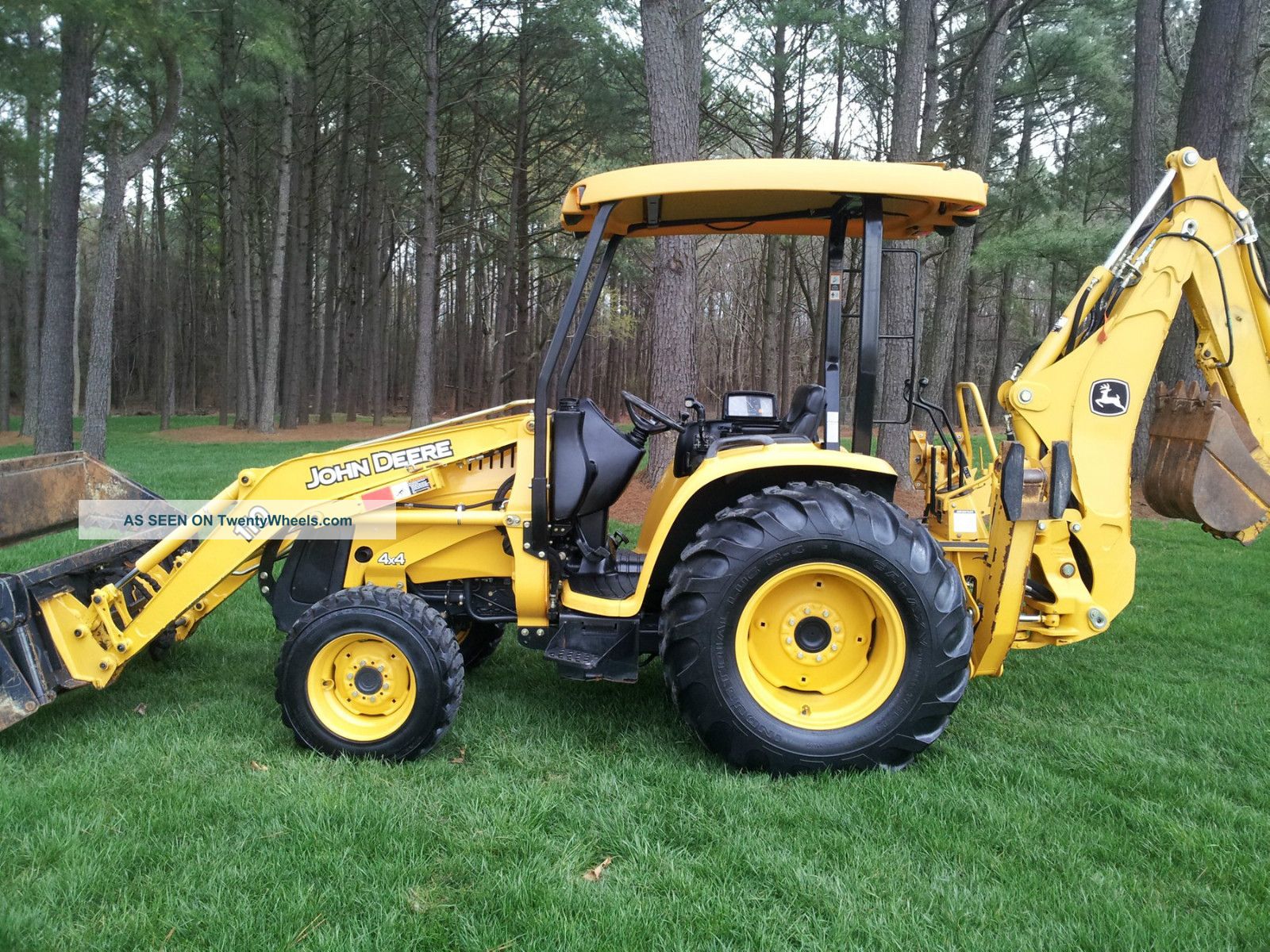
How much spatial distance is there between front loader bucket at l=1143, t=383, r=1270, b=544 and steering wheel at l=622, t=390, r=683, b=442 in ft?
7.46

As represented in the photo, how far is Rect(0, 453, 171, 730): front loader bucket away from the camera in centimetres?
333

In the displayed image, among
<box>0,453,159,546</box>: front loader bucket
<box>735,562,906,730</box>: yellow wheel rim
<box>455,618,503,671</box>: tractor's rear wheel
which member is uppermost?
<box>0,453,159,546</box>: front loader bucket

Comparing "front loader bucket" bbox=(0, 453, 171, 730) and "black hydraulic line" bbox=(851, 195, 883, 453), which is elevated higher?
"black hydraulic line" bbox=(851, 195, 883, 453)

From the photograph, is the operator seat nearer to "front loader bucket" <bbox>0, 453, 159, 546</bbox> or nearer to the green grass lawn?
the green grass lawn

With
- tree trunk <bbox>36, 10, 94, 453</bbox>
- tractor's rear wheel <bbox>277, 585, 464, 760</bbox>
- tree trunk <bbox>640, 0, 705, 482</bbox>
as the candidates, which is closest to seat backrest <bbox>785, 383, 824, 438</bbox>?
tractor's rear wheel <bbox>277, 585, 464, 760</bbox>

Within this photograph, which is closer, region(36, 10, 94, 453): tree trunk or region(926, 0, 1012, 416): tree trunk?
region(36, 10, 94, 453): tree trunk

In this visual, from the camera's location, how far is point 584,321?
3.64 m

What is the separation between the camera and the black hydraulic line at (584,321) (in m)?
3.60

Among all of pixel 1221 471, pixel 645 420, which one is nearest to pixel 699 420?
pixel 645 420

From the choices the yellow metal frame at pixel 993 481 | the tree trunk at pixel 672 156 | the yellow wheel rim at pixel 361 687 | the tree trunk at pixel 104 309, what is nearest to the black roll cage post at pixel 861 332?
the yellow metal frame at pixel 993 481

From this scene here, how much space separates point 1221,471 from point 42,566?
504 cm

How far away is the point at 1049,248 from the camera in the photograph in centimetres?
1196

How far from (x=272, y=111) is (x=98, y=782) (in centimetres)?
2040

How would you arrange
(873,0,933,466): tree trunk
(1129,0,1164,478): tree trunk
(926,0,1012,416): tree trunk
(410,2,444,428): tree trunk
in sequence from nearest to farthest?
1. (873,0,933,466): tree trunk
2. (1129,0,1164,478): tree trunk
3. (926,0,1012,416): tree trunk
4. (410,2,444,428): tree trunk
